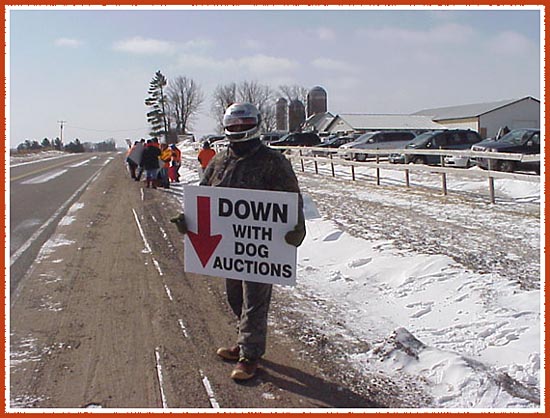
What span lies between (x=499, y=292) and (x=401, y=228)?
12.3 feet

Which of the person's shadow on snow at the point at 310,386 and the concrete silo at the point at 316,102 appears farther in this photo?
the concrete silo at the point at 316,102

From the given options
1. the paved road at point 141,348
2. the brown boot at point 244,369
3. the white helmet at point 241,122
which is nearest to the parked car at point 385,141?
the paved road at point 141,348

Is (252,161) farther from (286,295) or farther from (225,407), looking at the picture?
(286,295)

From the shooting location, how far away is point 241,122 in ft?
14.5

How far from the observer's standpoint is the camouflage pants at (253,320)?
4449mm

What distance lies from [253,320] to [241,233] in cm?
70

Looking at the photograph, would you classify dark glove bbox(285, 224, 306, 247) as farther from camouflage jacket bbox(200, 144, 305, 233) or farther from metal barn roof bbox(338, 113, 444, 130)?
metal barn roof bbox(338, 113, 444, 130)

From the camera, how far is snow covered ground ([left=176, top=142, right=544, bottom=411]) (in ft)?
14.2

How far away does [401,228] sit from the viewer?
383 inches

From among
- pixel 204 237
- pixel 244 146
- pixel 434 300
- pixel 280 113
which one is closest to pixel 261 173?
pixel 244 146

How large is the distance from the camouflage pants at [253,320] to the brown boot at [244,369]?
0.04 metres

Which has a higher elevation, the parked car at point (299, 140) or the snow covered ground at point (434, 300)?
the parked car at point (299, 140)

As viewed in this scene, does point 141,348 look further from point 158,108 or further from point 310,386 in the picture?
point 158,108

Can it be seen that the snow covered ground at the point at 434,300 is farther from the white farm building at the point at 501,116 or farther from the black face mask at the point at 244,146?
the white farm building at the point at 501,116
